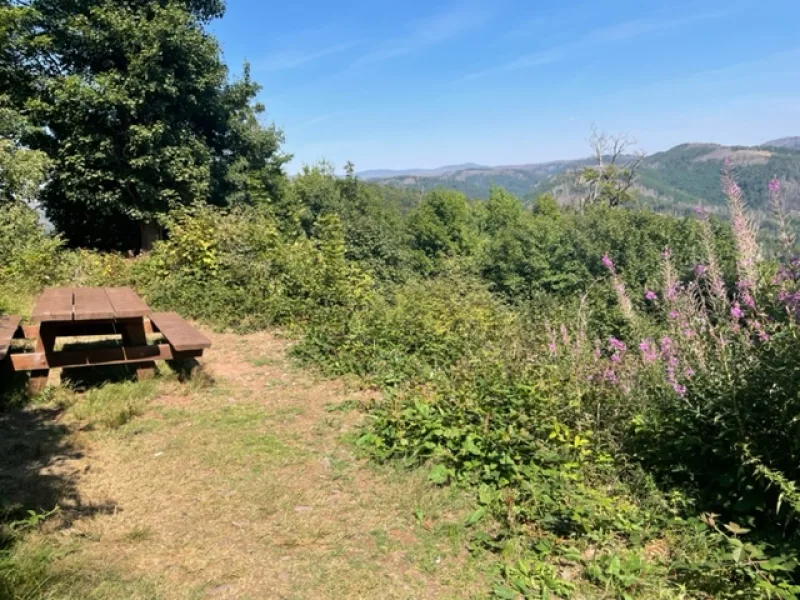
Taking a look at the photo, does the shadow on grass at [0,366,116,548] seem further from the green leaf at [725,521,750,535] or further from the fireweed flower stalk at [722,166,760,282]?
the fireweed flower stalk at [722,166,760,282]

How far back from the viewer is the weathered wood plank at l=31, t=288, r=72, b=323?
458 cm

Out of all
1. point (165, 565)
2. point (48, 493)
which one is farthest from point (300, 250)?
point (165, 565)

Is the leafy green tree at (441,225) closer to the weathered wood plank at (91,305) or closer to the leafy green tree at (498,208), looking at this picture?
the leafy green tree at (498,208)

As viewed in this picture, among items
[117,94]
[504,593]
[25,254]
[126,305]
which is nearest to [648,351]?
[504,593]

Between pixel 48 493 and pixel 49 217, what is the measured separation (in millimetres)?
17302

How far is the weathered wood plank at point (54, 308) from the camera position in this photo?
458cm

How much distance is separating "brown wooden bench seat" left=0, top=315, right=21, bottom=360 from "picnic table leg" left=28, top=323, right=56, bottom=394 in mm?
247

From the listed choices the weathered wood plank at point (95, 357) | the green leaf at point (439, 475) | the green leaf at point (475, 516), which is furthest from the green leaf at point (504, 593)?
the weathered wood plank at point (95, 357)

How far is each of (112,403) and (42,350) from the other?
1.13 m

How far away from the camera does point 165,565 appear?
262 centimetres

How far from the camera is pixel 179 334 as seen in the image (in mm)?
5312

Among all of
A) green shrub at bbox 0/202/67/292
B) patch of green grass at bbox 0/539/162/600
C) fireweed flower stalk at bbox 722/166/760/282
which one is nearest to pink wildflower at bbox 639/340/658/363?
fireweed flower stalk at bbox 722/166/760/282

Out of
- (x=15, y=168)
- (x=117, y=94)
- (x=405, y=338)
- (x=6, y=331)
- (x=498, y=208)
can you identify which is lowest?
(x=405, y=338)

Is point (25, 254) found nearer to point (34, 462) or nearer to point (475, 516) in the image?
point (34, 462)
